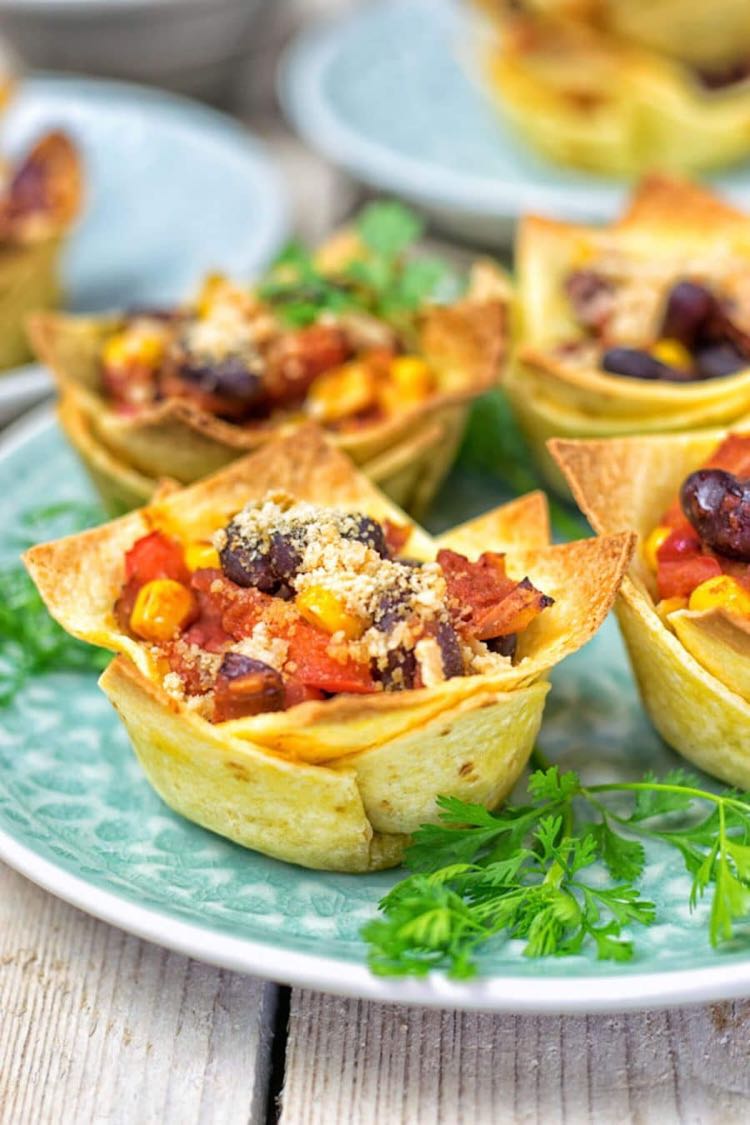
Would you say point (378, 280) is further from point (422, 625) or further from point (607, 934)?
point (607, 934)

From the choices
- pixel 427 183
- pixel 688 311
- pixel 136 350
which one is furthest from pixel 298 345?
pixel 427 183

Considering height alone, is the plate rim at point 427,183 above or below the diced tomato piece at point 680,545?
below

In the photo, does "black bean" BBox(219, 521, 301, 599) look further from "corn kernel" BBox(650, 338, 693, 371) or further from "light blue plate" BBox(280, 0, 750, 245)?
"light blue plate" BBox(280, 0, 750, 245)

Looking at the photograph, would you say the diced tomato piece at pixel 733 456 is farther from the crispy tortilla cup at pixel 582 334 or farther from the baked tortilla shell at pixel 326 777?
the baked tortilla shell at pixel 326 777

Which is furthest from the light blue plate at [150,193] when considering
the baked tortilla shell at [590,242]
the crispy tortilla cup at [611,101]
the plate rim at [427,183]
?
the baked tortilla shell at [590,242]

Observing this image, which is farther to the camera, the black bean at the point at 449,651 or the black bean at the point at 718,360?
the black bean at the point at 718,360

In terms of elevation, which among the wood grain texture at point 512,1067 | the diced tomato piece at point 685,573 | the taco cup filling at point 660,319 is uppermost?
the diced tomato piece at point 685,573

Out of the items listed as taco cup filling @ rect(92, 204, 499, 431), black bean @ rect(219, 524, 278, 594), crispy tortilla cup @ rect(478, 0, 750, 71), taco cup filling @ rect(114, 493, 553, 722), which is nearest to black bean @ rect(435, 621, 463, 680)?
taco cup filling @ rect(114, 493, 553, 722)

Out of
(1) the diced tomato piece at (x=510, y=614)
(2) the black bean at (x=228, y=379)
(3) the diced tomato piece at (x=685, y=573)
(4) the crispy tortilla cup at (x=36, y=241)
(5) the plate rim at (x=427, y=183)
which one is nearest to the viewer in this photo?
(1) the diced tomato piece at (x=510, y=614)

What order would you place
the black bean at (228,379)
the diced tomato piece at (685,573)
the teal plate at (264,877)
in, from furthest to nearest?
the black bean at (228,379) → the diced tomato piece at (685,573) → the teal plate at (264,877)
